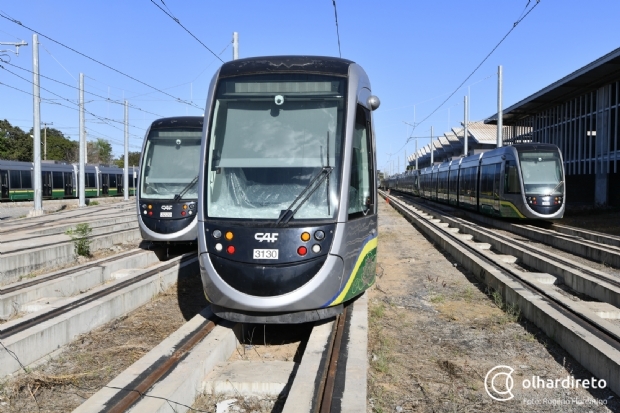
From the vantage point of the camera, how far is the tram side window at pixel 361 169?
6.59m

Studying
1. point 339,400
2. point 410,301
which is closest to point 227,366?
point 339,400

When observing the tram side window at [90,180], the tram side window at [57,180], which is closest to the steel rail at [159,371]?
the tram side window at [57,180]

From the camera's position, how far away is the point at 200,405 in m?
4.99

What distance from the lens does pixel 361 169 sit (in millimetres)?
6938

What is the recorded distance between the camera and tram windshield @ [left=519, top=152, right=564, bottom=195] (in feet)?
67.2

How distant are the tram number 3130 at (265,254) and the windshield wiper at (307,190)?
0.99ft

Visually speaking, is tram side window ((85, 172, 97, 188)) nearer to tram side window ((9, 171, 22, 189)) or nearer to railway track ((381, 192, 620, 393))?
tram side window ((9, 171, 22, 189))

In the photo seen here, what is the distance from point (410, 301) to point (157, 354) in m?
4.45

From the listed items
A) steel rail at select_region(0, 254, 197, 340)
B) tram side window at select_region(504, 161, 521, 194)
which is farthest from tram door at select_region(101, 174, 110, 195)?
steel rail at select_region(0, 254, 197, 340)

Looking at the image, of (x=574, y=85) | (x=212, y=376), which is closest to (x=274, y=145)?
(x=212, y=376)

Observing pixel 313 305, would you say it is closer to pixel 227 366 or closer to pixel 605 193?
pixel 227 366

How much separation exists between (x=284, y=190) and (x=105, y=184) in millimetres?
44480

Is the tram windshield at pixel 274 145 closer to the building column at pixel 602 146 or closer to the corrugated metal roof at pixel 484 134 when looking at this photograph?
the building column at pixel 602 146

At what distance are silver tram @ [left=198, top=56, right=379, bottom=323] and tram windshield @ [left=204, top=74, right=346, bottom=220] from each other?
0.04ft
